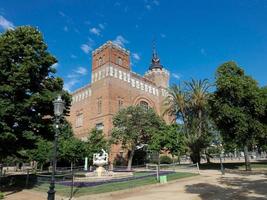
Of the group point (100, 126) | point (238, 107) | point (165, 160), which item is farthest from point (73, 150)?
point (238, 107)

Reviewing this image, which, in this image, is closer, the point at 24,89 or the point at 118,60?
the point at 24,89

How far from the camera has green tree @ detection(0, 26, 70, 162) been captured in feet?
57.1

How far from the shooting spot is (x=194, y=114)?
126ft

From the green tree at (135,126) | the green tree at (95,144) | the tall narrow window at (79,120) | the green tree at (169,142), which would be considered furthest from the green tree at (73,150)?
the tall narrow window at (79,120)

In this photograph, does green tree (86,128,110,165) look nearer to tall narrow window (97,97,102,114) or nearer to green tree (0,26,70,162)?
tall narrow window (97,97,102,114)

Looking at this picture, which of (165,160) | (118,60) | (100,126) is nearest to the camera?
(100,126)

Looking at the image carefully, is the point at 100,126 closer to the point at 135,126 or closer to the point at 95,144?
the point at 95,144

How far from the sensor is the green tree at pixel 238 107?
666 inches

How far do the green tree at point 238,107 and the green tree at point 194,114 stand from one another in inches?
506

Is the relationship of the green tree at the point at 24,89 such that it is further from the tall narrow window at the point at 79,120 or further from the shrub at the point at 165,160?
the tall narrow window at the point at 79,120

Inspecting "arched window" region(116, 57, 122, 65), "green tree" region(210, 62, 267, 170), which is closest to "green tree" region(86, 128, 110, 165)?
"arched window" region(116, 57, 122, 65)

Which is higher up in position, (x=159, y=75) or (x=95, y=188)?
(x=159, y=75)

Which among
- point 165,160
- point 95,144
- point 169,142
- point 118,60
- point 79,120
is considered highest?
point 118,60

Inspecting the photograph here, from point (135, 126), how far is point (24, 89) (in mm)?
21376
